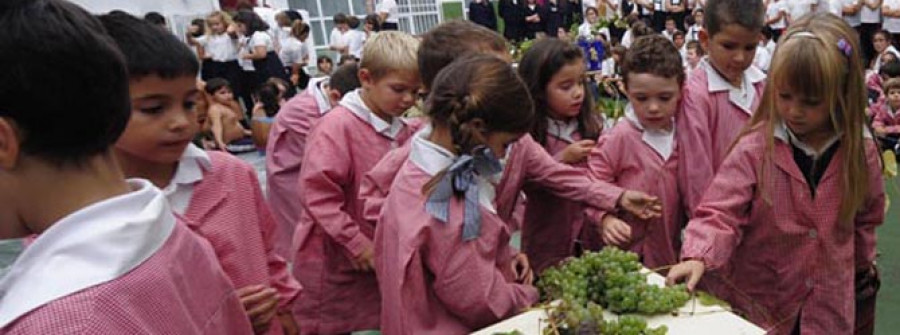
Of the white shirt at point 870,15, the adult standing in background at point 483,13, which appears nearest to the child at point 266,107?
the white shirt at point 870,15

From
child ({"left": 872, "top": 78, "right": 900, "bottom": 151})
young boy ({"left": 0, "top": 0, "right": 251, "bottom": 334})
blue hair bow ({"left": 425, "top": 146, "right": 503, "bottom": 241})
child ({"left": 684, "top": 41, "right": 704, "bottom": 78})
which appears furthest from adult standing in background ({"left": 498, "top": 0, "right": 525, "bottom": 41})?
young boy ({"left": 0, "top": 0, "right": 251, "bottom": 334})

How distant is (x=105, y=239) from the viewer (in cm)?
85

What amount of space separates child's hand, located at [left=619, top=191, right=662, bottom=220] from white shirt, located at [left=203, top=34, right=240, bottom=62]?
8.51 metres

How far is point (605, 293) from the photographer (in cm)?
161

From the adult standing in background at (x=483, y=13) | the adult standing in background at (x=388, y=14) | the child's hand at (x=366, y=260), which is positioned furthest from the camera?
the adult standing in background at (x=483, y=13)

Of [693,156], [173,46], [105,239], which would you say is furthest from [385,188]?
[105,239]

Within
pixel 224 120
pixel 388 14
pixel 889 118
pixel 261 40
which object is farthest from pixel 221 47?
pixel 889 118

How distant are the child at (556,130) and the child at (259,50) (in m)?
7.12

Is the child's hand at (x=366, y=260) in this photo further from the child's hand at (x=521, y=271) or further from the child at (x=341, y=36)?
the child at (x=341, y=36)

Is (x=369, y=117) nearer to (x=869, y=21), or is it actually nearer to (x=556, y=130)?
(x=556, y=130)

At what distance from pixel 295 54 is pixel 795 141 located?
9418mm

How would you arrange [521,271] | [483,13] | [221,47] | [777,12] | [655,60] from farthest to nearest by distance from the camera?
[483,13] < [221,47] < [777,12] < [655,60] < [521,271]

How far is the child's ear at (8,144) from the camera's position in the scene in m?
0.84

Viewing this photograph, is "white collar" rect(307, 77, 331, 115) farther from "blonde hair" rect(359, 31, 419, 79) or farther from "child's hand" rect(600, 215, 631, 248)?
"child's hand" rect(600, 215, 631, 248)
